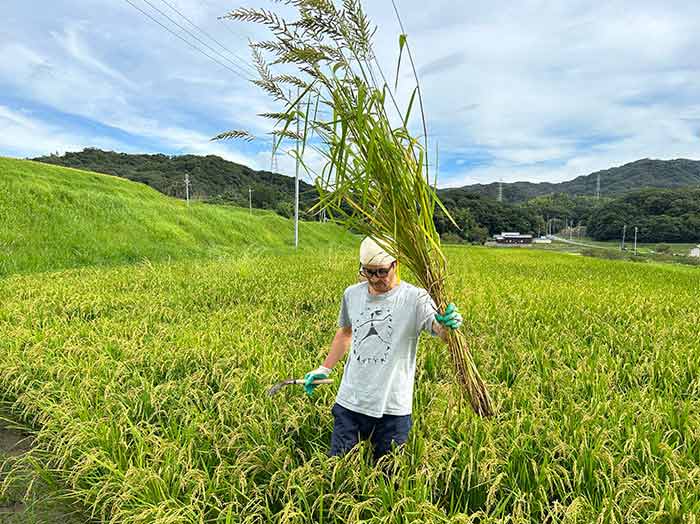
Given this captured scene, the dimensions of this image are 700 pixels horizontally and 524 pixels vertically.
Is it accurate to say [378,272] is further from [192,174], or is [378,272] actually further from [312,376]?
[192,174]

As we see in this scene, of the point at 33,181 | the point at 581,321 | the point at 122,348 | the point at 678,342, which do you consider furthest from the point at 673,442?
the point at 33,181

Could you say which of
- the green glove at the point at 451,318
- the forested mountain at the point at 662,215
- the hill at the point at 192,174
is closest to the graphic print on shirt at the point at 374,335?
the green glove at the point at 451,318

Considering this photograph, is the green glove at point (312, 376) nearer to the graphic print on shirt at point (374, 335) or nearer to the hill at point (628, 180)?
the graphic print on shirt at point (374, 335)

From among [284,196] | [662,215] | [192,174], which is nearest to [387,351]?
[284,196]

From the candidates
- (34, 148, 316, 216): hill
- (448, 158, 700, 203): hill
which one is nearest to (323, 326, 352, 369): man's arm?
(34, 148, 316, 216): hill

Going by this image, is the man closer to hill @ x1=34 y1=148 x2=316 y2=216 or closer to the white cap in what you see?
the white cap

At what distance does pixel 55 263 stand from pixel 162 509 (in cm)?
1248

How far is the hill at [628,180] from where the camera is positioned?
458 feet

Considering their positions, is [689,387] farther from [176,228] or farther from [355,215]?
[176,228]

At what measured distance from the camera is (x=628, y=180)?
513ft

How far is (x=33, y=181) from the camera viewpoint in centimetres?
1764

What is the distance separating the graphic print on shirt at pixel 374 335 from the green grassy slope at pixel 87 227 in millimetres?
11500

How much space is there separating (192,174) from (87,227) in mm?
53005

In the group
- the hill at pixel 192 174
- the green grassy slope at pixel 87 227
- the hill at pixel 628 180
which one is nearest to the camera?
the green grassy slope at pixel 87 227
